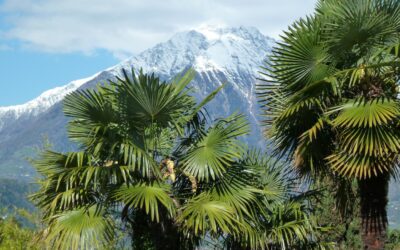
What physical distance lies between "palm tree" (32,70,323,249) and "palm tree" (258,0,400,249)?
108cm

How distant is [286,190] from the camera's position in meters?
12.4

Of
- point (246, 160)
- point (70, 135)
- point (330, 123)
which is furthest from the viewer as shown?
point (246, 160)

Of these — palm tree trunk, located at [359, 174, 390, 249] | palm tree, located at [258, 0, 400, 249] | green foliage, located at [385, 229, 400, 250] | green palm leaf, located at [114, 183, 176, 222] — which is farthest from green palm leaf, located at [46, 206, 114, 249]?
green foliage, located at [385, 229, 400, 250]

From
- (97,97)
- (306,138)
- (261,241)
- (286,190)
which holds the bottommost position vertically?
(261,241)

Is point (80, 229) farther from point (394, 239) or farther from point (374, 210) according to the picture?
point (394, 239)

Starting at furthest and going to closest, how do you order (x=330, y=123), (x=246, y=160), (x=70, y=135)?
1. (x=246, y=160)
2. (x=70, y=135)
3. (x=330, y=123)

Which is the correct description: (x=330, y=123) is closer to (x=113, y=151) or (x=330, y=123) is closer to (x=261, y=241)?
(x=261, y=241)

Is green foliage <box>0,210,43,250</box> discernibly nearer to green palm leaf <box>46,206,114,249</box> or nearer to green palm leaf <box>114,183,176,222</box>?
green palm leaf <box>46,206,114,249</box>

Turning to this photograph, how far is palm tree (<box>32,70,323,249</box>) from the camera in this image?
1018 centimetres

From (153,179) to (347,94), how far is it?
342 cm

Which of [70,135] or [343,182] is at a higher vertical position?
[70,135]

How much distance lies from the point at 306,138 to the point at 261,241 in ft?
6.29

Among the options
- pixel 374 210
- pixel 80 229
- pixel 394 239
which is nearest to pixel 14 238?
pixel 80 229

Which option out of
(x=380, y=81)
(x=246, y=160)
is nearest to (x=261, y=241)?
(x=246, y=160)
